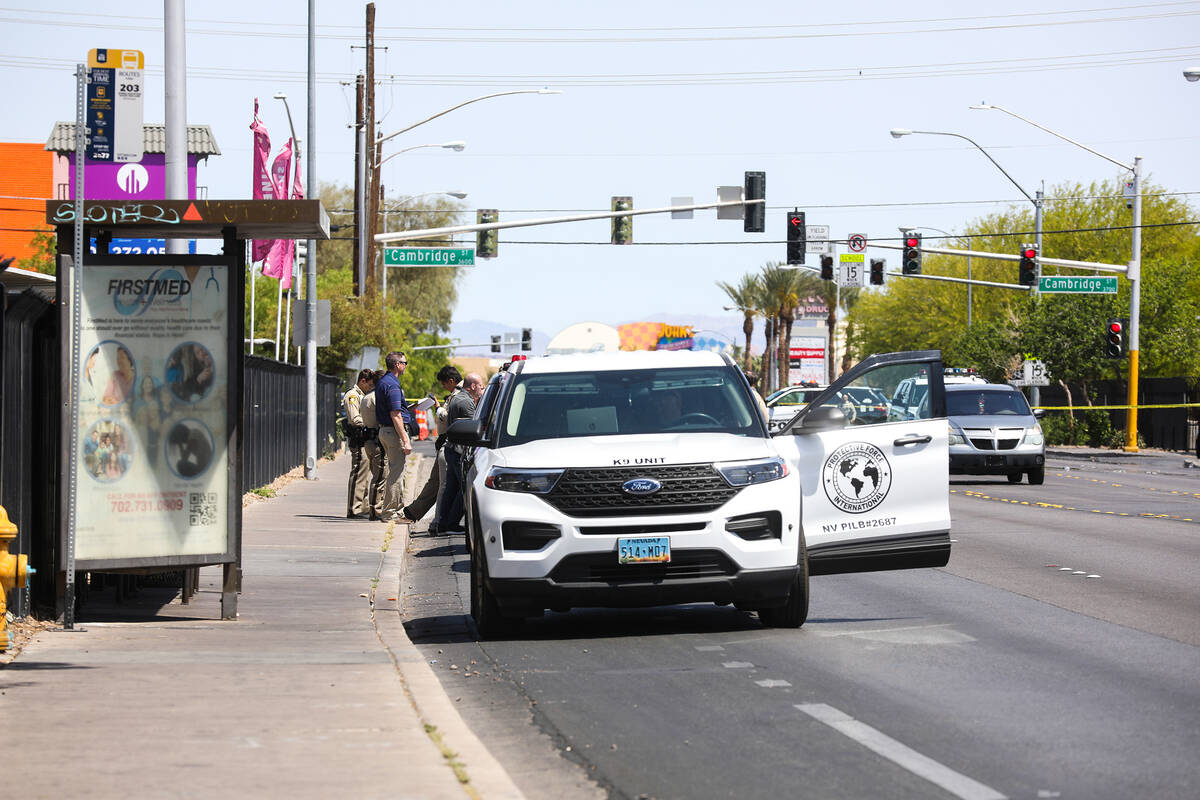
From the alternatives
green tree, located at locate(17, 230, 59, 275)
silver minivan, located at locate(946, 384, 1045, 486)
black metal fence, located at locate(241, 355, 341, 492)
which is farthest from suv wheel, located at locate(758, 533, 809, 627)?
green tree, located at locate(17, 230, 59, 275)

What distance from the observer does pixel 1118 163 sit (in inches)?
1823

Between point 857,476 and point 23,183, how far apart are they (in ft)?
232

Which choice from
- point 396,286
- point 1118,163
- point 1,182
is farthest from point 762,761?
point 396,286

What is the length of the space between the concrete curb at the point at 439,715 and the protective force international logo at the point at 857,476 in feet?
9.84

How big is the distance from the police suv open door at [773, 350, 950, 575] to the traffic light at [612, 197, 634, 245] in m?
27.3

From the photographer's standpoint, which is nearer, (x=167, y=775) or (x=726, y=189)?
(x=167, y=775)

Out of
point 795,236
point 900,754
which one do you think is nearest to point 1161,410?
point 795,236

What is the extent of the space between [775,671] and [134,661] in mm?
3530

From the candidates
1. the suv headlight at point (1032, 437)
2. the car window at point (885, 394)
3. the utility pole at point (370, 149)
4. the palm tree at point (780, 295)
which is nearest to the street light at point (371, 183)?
the utility pole at point (370, 149)

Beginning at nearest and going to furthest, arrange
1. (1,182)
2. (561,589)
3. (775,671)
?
(775,671) → (561,589) → (1,182)

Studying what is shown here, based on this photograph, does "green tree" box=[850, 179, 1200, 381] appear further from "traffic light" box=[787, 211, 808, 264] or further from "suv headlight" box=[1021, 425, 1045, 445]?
"suv headlight" box=[1021, 425, 1045, 445]

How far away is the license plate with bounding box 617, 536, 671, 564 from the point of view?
10.3 m

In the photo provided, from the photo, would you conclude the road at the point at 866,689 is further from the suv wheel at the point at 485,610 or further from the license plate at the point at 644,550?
the license plate at the point at 644,550

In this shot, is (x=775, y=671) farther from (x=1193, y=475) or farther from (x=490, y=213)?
(x=490, y=213)
